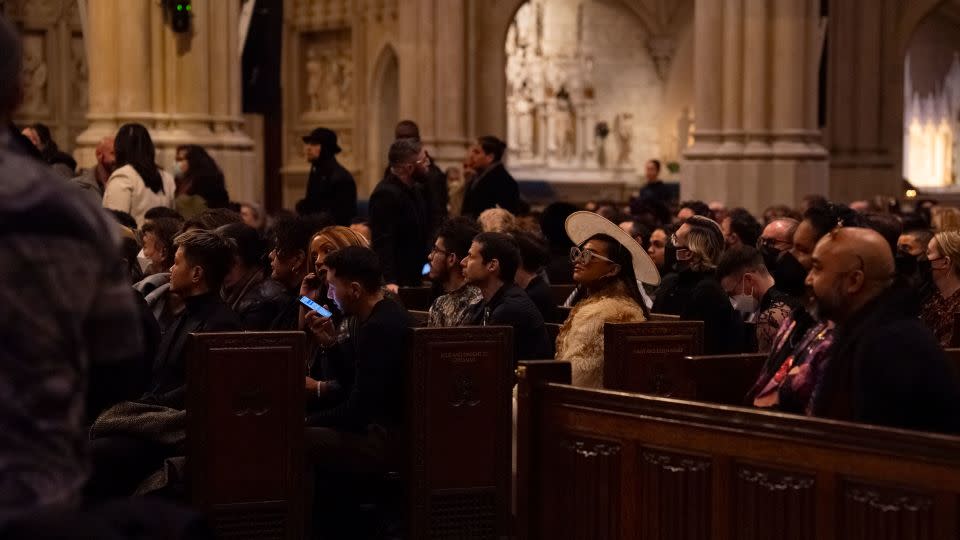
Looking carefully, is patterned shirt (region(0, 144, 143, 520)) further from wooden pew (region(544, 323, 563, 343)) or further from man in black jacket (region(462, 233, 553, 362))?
wooden pew (region(544, 323, 563, 343))

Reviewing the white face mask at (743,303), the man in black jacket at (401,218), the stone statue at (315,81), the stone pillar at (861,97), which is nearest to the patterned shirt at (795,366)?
the white face mask at (743,303)

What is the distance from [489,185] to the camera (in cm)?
1306

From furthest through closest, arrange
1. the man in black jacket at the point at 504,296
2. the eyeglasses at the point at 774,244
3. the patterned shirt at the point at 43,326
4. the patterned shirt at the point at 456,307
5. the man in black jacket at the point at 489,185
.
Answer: the man in black jacket at the point at 489,185, the eyeglasses at the point at 774,244, the patterned shirt at the point at 456,307, the man in black jacket at the point at 504,296, the patterned shirt at the point at 43,326

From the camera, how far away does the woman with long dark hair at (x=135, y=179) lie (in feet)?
37.1

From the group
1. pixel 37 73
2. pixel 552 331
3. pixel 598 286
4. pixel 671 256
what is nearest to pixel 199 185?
pixel 671 256

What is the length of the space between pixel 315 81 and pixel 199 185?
620 inches

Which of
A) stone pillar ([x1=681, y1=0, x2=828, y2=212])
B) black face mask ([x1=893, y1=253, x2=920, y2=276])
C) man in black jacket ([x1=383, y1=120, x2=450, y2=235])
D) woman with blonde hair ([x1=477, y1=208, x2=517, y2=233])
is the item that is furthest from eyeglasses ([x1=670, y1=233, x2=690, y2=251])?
stone pillar ([x1=681, y1=0, x2=828, y2=212])

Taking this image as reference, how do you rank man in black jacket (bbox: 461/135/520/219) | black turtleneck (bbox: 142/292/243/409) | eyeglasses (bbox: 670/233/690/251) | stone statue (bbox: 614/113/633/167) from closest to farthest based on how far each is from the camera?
1. black turtleneck (bbox: 142/292/243/409)
2. eyeglasses (bbox: 670/233/690/251)
3. man in black jacket (bbox: 461/135/520/219)
4. stone statue (bbox: 614/113/633/167)

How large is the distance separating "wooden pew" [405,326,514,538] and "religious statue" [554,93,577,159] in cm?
2175

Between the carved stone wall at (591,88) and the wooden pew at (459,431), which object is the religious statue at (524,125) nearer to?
the carved stone wall at (591,88)

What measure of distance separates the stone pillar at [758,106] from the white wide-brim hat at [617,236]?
33.2 ft

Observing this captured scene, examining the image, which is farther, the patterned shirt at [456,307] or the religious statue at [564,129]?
the religious statue at [564,129]

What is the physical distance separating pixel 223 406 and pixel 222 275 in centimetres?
72

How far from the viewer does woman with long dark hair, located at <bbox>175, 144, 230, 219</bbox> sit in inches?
464
